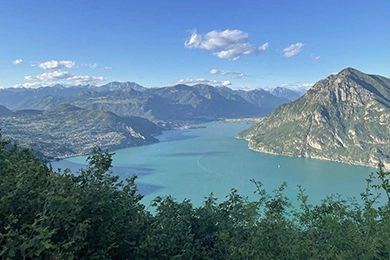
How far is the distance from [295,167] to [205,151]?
4406 centimetres

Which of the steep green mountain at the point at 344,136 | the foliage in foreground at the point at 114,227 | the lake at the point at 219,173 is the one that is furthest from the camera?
the steep green mountain at the point at 344,136

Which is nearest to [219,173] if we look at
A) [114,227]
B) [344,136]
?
[114,227]

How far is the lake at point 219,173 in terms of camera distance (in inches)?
3216

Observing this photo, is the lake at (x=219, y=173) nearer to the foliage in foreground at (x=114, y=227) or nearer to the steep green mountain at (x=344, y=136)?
the steep green mountain at (x=344, y=136)

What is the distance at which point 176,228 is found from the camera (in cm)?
1036

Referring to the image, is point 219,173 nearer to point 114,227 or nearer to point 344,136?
point 114,227

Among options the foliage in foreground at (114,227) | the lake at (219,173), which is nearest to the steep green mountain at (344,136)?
the lake at (219,173)

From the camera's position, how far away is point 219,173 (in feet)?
336

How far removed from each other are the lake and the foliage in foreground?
2334 inches

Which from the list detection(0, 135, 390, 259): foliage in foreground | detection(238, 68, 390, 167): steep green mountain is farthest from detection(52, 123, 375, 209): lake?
detection(0, 135, 390, 259): foliage in foreground

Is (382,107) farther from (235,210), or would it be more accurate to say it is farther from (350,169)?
(235,210)

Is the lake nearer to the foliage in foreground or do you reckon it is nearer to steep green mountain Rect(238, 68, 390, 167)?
steep green mountain Rect(238, 68, 390, 167)

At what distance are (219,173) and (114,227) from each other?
316 ft

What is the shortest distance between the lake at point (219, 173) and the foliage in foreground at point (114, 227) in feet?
195
